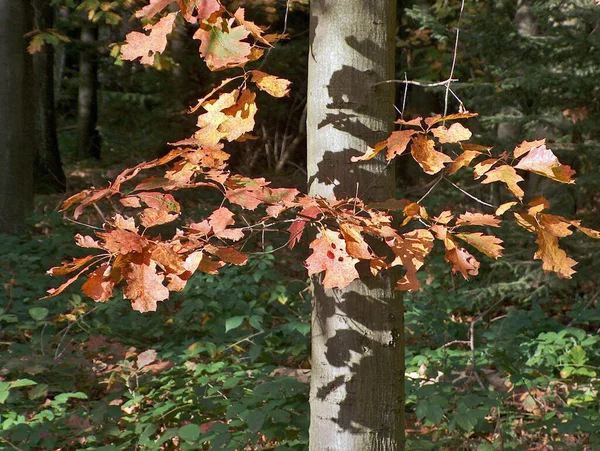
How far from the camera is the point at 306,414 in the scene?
3523 millimetres

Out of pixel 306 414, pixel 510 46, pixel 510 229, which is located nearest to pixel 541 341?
pixel 510 229

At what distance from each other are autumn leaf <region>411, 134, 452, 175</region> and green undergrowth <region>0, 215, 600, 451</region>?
3.08 feet

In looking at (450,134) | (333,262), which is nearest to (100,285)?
(333,262)

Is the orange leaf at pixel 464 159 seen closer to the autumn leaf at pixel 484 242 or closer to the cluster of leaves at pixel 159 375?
the autumn leaf at pixel 484 242

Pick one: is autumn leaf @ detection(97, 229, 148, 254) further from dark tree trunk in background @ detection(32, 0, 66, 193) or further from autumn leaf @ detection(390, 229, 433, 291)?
dark tree trunk in background @ detection(32, 0, 66, 193)

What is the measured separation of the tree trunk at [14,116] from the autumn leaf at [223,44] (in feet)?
26.3

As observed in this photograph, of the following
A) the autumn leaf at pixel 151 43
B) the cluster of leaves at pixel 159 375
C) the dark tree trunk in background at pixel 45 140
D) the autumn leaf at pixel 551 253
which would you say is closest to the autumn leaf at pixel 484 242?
the autumn leaf at pixel 551 253

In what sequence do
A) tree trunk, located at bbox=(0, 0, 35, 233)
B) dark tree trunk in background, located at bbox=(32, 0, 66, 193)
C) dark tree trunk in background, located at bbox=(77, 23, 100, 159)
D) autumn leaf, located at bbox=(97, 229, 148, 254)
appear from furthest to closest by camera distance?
dark tree trunk in background, located at bbox=(77, 23, 100, 159), dark tree trunk in background, located at bbox=(32, 0, 66, 193), tree trunk, located at bbox=(0, 0, 35, 233), autumn leaf, located at bbox=(97, 229, 148, 254)

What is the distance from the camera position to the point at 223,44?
6.47 feet

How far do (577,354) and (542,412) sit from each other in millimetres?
844

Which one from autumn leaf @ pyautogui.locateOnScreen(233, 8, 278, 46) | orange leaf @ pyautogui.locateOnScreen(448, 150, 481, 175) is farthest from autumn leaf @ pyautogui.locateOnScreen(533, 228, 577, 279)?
autumn leaf @ pyautogui.locateOnScreen(233, 8, 278, 46)

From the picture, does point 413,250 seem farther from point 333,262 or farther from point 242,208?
point 242,208

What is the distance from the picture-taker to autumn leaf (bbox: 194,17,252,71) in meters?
1.95

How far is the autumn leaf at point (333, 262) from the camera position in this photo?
5.98 feet
